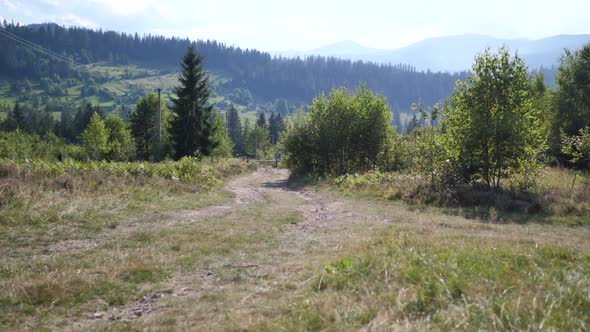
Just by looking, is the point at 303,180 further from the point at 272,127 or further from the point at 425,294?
the point at 272,127

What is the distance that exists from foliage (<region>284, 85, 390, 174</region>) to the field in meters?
23.6

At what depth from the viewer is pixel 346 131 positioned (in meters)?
35.7

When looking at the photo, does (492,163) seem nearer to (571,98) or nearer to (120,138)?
(571,98)

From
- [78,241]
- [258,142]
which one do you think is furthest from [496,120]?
[258,142]

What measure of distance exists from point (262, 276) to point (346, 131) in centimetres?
2987

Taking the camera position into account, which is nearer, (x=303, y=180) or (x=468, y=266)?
(x=468, y=266)

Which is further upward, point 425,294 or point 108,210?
point 425,294

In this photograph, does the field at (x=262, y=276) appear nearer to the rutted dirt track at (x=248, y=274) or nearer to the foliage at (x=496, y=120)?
the rutted dirt track at (x=248, y=274)

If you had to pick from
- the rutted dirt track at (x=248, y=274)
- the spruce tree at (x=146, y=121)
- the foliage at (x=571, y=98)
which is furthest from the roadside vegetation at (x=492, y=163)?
the spruce tree at (x=146, y=121)

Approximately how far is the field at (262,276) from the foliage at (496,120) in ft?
26.8

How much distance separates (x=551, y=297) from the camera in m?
4.38

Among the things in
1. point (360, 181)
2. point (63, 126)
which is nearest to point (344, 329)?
point (360, 181)

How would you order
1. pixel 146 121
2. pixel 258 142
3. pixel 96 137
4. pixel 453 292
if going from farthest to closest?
pixel 258 142 → pixel 96 137 → pixel 146 121 → pixel 453 292

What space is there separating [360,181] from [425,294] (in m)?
21.1
